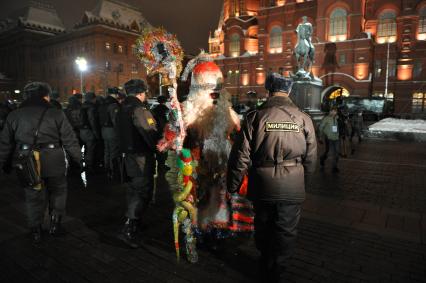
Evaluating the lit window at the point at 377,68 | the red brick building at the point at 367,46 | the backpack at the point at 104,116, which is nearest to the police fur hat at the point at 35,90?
the backpack at the point at 104,116

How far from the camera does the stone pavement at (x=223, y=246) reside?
351cm

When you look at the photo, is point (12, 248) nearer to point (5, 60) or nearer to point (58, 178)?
point (58, 178)

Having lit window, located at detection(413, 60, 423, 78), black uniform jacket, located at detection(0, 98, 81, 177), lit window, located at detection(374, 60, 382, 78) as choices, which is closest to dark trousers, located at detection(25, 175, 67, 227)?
black uniform jacket, located at detection(0, 98, 81, 177)

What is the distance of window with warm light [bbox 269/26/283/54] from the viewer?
44.9 metres

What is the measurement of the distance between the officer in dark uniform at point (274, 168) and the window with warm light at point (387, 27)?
42623mm

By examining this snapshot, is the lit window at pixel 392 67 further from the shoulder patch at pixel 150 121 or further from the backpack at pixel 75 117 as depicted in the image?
the shoulder patch at pixel 150 121

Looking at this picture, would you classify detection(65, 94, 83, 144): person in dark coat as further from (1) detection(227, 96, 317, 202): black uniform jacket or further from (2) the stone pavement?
(1) detection(227, 96, 317, 202): black uniform jacket

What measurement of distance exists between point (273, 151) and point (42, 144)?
3307 mm

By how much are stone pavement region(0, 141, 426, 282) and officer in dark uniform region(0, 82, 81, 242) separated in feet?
1.53

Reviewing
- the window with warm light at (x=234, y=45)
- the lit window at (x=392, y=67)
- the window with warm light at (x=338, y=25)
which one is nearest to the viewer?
the lit window at (x=392, y=67)

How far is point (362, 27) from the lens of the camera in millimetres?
38406

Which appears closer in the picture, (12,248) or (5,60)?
(12,248)

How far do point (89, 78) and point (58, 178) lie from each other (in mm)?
56496

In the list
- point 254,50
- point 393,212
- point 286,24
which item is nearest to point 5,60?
point 254,50
